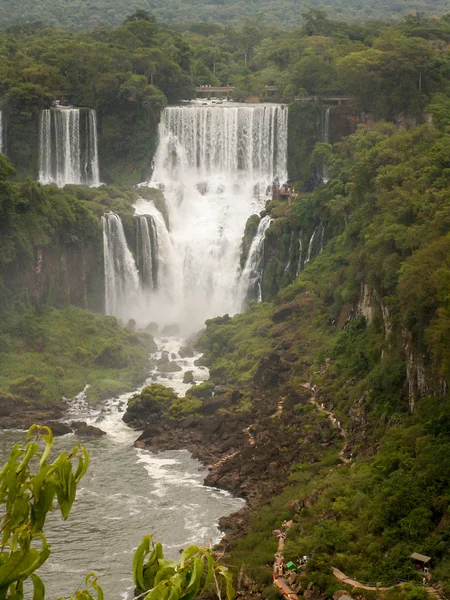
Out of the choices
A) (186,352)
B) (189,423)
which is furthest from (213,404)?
(186,352)

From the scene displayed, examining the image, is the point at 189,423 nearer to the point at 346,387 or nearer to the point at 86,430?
the point at 86,430

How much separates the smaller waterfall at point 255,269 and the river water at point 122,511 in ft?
56.5

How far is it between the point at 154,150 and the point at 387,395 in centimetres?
3318

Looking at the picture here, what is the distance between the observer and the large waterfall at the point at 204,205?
60.3m

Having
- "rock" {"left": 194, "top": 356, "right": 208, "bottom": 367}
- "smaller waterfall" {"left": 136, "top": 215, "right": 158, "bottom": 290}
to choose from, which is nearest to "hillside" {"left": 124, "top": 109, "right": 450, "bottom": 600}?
"rock" {"left": 194, "top": 356, "right": 208, "bottom": 367}

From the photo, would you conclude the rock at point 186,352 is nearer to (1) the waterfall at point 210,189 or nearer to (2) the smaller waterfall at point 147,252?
(1) the waterfall at point 210,189

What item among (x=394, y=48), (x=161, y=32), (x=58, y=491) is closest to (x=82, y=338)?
(x=394, y=48)

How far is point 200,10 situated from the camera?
137 meters

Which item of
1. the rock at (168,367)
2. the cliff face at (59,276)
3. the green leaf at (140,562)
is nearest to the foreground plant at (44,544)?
the green leaf at (140,562)

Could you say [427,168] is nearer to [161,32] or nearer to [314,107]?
[314,107]

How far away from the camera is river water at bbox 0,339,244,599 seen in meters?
30.1

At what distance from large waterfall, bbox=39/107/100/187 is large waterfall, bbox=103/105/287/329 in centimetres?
385

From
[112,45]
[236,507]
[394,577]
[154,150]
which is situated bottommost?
[236,507]

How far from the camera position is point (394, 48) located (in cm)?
6378
